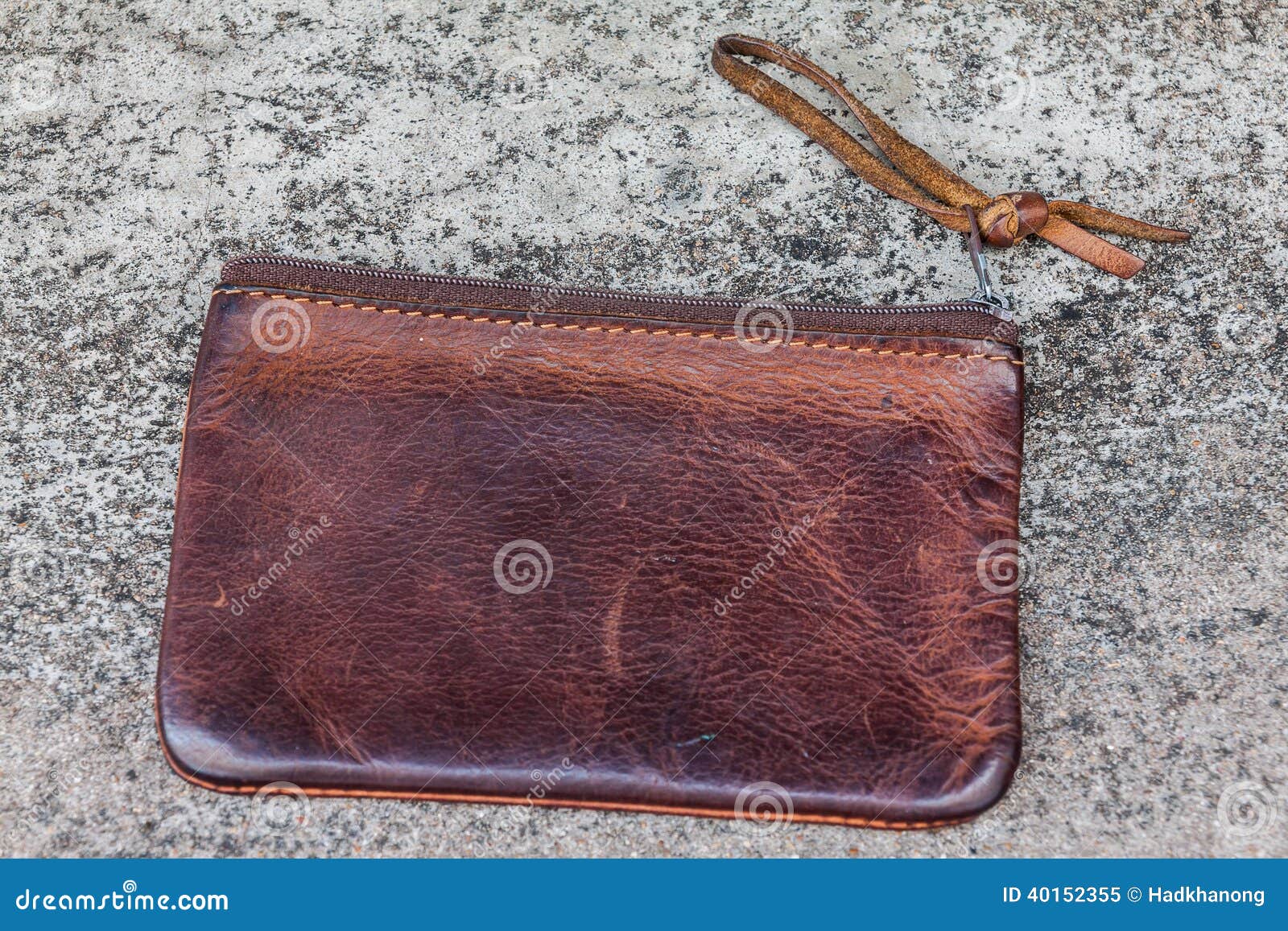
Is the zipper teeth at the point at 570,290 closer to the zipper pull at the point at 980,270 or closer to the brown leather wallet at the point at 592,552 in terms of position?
the brown leather wallet at the point at 592,552

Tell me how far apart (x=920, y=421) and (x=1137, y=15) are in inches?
51.8

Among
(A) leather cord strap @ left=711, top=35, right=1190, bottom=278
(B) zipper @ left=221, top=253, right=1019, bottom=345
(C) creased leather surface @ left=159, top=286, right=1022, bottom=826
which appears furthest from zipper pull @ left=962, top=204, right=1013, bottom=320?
(C) creased leather surface @ left=159, top=286, right=1022, bottom=826

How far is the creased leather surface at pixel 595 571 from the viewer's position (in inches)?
61.1

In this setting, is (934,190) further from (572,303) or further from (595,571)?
(595,571)

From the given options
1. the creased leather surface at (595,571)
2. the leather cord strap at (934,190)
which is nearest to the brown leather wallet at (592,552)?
the creased leather surface at (595,571)

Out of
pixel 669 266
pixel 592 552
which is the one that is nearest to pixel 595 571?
pixel 592 552

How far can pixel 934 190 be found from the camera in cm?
196

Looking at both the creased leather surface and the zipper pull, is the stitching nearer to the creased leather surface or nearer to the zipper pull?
the creased leather surface

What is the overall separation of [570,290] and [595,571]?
1.61 feet

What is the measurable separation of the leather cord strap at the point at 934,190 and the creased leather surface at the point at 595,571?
1.45 feet

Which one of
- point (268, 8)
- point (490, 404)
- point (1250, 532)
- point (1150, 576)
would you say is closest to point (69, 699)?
point (490, 404)

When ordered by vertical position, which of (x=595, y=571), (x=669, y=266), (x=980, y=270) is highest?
(x=980, y=270)

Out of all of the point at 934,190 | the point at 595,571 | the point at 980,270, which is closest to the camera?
the point at 595,571

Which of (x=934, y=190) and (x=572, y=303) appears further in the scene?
(x=934, y=190)
